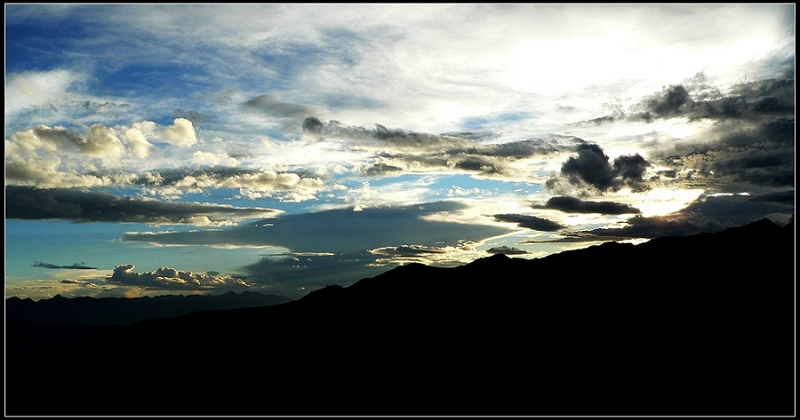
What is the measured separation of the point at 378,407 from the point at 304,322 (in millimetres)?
51214

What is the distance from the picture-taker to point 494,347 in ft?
389

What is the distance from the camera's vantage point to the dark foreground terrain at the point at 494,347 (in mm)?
91688

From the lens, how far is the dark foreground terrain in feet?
301

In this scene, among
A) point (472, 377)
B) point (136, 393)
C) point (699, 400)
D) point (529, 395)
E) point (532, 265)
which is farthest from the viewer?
point (532, 265)

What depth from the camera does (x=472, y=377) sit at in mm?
107312

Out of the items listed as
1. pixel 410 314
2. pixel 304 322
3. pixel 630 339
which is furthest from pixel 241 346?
pixel 630 339

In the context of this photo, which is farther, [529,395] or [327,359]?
[327,359]

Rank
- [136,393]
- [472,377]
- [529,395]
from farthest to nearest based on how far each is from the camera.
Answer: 1. [136,393]
2. [472,377]
3. [529,395]

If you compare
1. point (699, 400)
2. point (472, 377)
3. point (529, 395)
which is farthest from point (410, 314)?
point (699, 400)

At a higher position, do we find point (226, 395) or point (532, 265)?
point (532, 265)

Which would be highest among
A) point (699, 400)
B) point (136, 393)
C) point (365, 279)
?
point (365, 279)

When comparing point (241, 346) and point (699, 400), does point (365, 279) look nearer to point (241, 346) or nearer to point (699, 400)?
point (241, 346)

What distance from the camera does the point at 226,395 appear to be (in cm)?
11069

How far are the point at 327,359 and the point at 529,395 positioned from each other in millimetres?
47293
